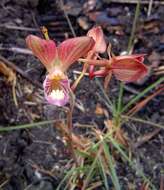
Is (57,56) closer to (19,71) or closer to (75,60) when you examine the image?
(75,60)

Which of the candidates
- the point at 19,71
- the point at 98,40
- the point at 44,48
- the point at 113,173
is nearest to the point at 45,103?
the point at 19,71

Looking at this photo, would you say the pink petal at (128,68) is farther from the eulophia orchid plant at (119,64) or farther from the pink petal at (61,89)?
the pink petal at (61,89)

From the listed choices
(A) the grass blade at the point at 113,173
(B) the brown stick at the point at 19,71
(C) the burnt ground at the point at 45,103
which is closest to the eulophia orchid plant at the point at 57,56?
(A) the grass blade at the point at 113,173

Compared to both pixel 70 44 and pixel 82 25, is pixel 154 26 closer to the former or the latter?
pixel 82 25

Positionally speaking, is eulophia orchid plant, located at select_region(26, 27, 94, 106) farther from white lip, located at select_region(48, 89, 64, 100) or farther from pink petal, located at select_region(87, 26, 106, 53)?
pink petal, located at select_region(87, 26, 106, 53)

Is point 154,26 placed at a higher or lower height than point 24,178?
higher

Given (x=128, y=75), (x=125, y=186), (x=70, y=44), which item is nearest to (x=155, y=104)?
(x=125, y=186)

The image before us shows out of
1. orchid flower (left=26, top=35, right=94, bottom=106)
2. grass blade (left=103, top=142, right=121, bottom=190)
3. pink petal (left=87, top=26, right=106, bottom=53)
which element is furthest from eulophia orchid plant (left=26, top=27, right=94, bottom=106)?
grass blade (left=103, top=142, right=121, bottom=190)
